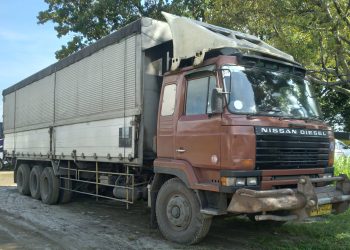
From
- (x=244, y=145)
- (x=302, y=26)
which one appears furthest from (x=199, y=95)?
(x=302, y=26)

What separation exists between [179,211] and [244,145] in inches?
67.7

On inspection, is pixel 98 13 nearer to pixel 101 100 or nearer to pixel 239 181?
pixel 101 100

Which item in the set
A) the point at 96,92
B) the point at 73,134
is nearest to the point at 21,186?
the point at 73,134

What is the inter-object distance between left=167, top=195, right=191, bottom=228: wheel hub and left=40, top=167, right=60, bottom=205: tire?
5442 millimetres

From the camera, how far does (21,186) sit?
14695mm

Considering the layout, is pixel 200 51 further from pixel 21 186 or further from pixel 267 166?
pixel 21 186

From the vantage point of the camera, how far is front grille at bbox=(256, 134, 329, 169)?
6703mm

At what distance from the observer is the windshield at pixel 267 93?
684 centimetres

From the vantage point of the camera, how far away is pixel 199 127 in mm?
7152

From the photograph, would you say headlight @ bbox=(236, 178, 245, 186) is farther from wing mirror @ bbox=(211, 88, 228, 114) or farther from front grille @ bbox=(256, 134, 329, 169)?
wing mirror @ bbox=(211, 88, 228, 114)

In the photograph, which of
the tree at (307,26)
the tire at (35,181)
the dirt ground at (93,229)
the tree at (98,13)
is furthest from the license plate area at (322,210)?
the tree at (98,13)

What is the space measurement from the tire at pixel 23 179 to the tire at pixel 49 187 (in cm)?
145

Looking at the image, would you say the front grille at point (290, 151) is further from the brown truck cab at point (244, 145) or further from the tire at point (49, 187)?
the tire at point (49, 187)

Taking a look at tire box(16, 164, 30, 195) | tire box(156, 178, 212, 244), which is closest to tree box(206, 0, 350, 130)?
tire box(156, 178, 212, 244)
